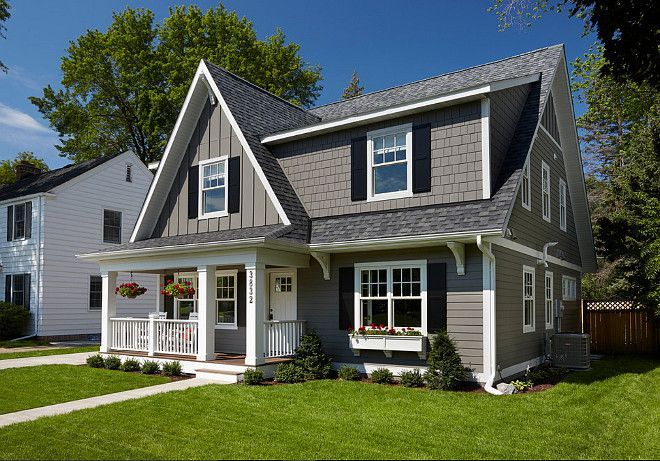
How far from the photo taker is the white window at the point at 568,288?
17094 mm

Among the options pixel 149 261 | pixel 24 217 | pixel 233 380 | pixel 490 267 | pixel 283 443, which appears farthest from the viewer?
pixel 24 217

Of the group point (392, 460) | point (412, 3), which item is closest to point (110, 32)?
point (412, 3)

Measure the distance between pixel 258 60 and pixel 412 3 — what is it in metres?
18.0

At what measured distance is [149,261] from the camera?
14500 mm

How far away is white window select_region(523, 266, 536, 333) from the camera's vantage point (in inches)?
510

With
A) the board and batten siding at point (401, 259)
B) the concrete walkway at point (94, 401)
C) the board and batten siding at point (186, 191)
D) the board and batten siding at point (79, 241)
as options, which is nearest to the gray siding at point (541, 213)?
the board and batten siding at point (401, 259)

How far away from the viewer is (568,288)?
17.9 m

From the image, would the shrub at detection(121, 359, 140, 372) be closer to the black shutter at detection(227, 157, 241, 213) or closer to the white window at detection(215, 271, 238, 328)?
the white window at detection(215, 271, 238, 328)

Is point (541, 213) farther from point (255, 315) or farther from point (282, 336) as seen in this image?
point (255, 315)

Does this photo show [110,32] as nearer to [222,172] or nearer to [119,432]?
[222,172]

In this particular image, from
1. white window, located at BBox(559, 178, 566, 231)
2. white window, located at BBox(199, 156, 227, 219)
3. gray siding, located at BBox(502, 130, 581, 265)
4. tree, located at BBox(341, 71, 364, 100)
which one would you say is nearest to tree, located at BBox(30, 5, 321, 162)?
tree, located at BBox(341, 71, 364, 100)

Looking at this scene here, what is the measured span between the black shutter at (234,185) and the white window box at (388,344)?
4.46 meters

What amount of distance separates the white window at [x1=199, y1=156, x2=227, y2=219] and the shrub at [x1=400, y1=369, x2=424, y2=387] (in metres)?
6.18

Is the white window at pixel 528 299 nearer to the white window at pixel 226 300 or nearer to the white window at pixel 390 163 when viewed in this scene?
the white window at pixel 390 163
